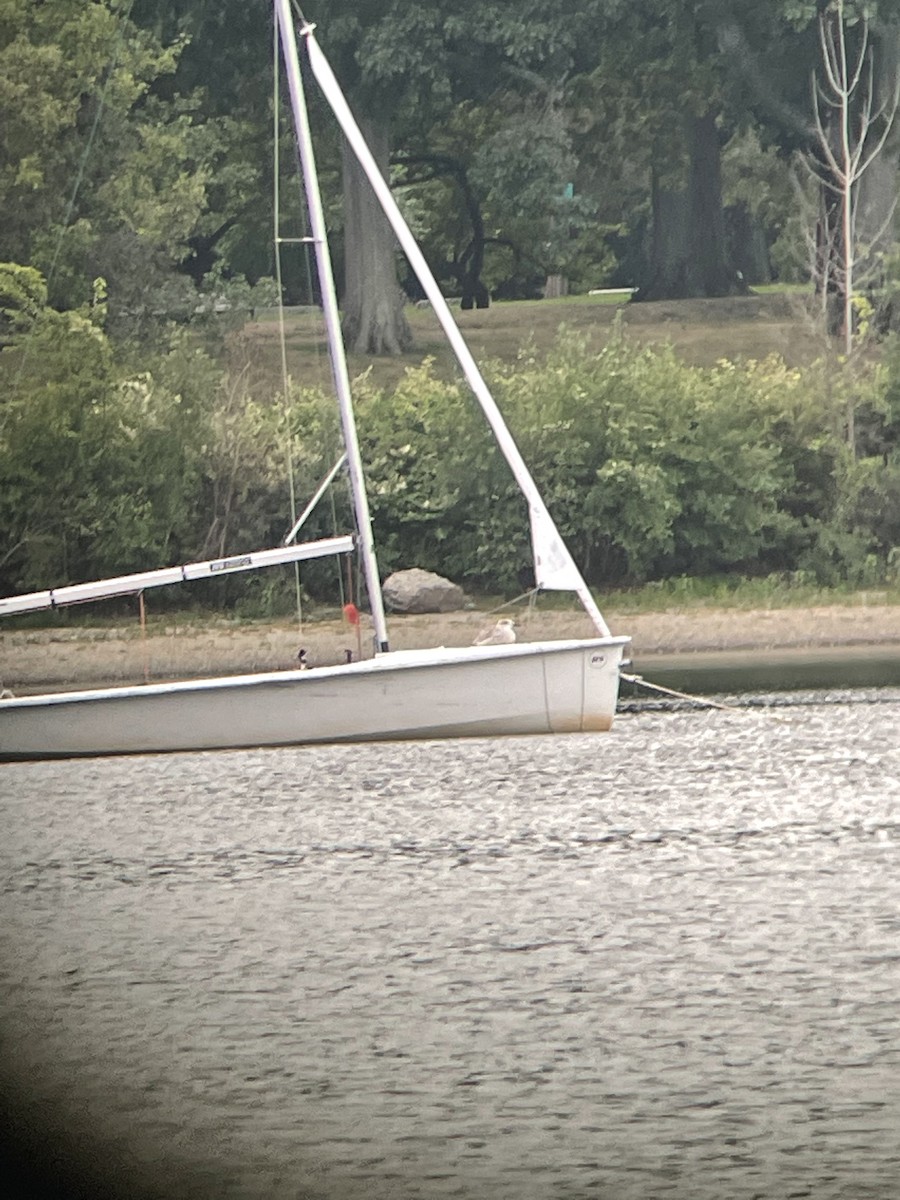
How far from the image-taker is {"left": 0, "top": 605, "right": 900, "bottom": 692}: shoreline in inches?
1650

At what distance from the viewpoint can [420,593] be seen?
146 ft

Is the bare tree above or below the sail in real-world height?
above

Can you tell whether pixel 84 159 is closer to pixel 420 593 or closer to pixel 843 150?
pixel 420 593

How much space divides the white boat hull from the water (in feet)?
6.50

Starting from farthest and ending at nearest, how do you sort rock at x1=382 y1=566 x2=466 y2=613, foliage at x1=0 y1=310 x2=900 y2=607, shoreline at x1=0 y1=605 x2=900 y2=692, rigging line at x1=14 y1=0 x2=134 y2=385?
foliage at x1=0 y1=310 x2=900 y2=607
rigging line at x1=14 y1=0 x2=134 y2=385
rock at x1=382 y1=566 x2=466 y2=613
shoreline at x1=0 y1=605 x2=900 y2=692

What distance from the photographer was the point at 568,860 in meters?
20.3

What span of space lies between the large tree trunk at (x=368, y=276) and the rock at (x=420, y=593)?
12.9m

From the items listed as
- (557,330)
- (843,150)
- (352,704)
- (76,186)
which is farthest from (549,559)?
(557,330)

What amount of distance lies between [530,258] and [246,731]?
136 ft

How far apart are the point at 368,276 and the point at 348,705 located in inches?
1206

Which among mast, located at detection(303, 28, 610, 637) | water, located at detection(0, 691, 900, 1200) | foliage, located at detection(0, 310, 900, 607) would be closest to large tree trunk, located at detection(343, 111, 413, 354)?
foliage, located at detection(0, 310, 900, 607)

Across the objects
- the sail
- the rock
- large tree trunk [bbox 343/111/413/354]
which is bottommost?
the rock

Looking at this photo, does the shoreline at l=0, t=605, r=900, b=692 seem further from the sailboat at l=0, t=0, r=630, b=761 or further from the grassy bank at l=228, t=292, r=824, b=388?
the sailboat at l=0, t=0, r=630, b=761

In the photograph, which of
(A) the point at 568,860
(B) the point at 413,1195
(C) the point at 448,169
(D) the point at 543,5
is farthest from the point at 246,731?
(C) the point at 448,169
